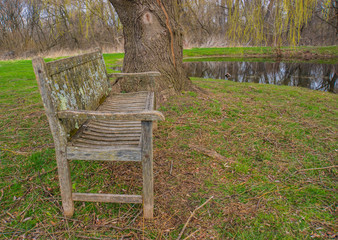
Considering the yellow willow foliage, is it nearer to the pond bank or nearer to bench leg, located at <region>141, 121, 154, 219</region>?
bench leg, located at <region>141, 121, 154, 219</region>

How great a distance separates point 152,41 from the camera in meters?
4.59

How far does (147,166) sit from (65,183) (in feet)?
2.28

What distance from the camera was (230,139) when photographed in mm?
3432

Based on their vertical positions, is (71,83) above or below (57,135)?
above

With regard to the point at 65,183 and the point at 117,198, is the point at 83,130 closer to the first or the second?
the point at 65,183

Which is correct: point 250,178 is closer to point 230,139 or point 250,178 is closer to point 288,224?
point 288,224

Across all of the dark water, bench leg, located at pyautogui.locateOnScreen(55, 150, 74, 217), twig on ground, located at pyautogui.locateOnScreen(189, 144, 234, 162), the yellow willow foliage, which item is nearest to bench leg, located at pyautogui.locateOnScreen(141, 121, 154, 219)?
bench leg, located at pyautogui.locateOnScreen(55, 150, 74, 217)

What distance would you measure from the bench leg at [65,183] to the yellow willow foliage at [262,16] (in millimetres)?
4576

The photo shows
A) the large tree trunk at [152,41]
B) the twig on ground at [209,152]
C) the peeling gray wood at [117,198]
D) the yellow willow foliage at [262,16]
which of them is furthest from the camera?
the yellow willow foliage at [262,16]

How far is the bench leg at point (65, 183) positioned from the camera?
1.90m

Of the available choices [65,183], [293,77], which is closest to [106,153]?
[65,183]

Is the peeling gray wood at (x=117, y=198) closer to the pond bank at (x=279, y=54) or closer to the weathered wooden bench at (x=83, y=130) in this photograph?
the weathered wooden bench at (x=83, y=130)

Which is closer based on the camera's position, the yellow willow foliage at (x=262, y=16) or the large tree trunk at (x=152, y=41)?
the large tree trunk at (x=152, y=41)

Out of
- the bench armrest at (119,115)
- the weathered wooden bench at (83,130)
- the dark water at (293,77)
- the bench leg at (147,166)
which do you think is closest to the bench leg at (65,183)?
the weathered wooden bench at (83,130)
